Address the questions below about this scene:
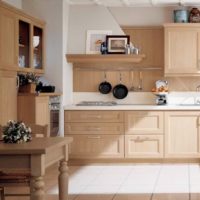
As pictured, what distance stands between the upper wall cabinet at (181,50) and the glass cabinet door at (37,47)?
1947 mm

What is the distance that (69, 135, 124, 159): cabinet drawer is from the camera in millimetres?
8172

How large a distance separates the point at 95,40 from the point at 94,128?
1.42 meters

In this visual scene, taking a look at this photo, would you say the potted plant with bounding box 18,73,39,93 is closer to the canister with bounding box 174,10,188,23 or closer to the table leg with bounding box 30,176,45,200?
the canister with bounding box 174,10,188,23

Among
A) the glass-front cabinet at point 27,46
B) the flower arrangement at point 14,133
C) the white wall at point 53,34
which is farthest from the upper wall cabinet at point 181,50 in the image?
the flower arrangement at point 14,133

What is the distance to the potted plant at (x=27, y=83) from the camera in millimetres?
6898

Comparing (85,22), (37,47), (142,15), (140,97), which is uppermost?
(142,15)

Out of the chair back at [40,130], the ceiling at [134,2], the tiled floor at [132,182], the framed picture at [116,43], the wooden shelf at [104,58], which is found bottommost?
the tiled floor at [132,182]

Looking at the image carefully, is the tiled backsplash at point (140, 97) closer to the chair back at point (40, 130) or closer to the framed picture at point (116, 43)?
the framed picture at point (116, 43)

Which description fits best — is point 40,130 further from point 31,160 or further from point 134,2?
point 134,2

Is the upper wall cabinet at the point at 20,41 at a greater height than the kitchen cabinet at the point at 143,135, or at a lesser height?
greater

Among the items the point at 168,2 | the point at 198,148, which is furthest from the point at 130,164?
the point at 168,2

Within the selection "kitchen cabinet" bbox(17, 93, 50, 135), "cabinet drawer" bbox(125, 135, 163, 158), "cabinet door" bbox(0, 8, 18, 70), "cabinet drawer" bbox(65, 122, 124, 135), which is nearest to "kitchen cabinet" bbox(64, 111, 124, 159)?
"cabinet drawer" bbox(65, 122, 124, 135)

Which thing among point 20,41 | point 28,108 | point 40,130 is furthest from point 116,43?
point 40,130

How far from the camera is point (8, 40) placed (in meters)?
6.31
